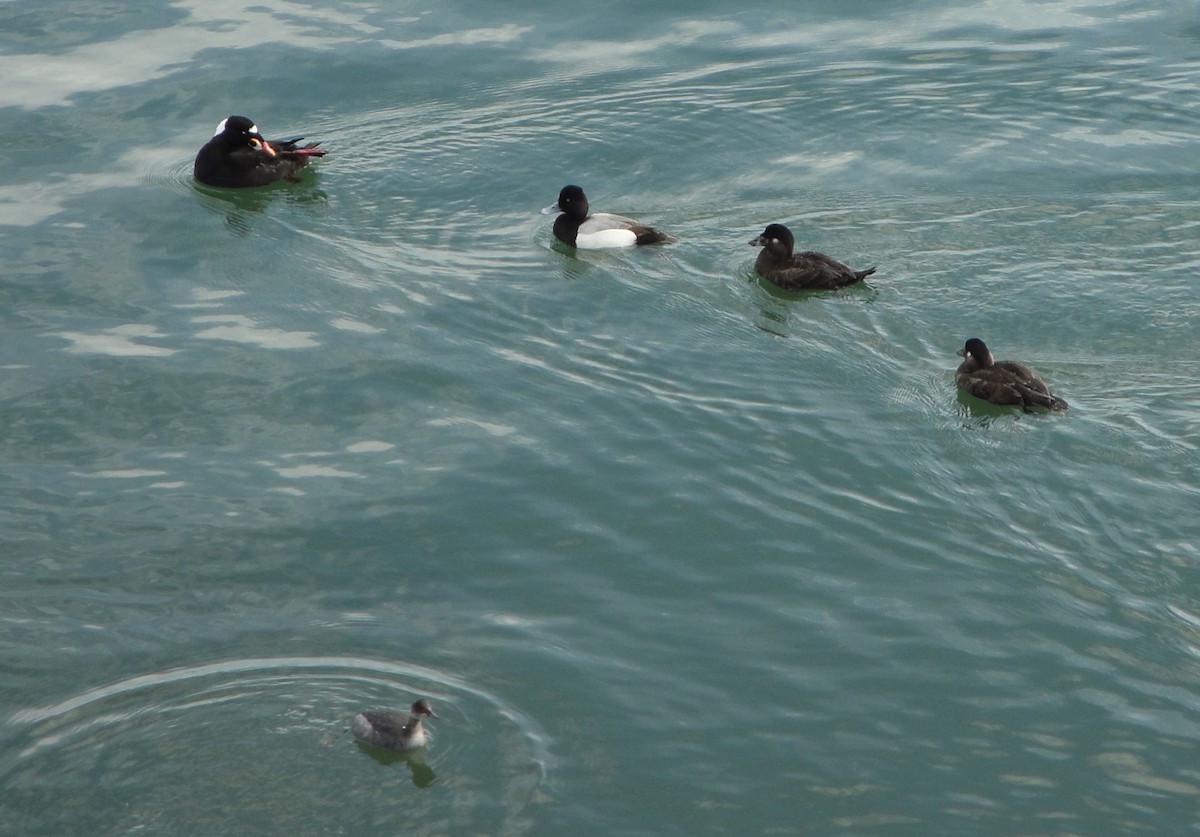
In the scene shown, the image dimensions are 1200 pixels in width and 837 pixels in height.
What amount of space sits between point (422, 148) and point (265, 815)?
960cm

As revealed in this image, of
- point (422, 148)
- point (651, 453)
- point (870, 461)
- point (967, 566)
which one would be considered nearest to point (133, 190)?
point (422, 148)

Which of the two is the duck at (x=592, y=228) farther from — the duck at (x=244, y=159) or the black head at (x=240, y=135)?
the black head at (x=240, y=135)

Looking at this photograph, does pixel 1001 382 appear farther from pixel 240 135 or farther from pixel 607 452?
pixel 240 135

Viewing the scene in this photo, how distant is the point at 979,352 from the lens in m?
11.1

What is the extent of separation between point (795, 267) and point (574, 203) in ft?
7.94

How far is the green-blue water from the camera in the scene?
24.9ft

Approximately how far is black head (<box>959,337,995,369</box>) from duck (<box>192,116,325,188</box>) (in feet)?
24.4

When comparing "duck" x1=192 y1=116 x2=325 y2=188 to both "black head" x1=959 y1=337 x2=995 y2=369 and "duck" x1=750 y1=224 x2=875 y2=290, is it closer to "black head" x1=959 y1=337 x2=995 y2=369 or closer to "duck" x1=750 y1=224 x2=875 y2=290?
"duck" x1=750 y1=224 x2=875 y2=290

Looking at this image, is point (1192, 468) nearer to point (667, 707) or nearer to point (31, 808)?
point (667, 707)

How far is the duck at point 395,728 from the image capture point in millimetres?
7418

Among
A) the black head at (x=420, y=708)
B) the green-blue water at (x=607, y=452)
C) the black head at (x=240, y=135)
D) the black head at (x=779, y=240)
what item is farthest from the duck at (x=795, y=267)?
the black head at (x=420, y=708)

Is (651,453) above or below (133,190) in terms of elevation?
below

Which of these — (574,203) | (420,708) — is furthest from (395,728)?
(574,203)

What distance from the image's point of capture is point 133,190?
49.4ft
